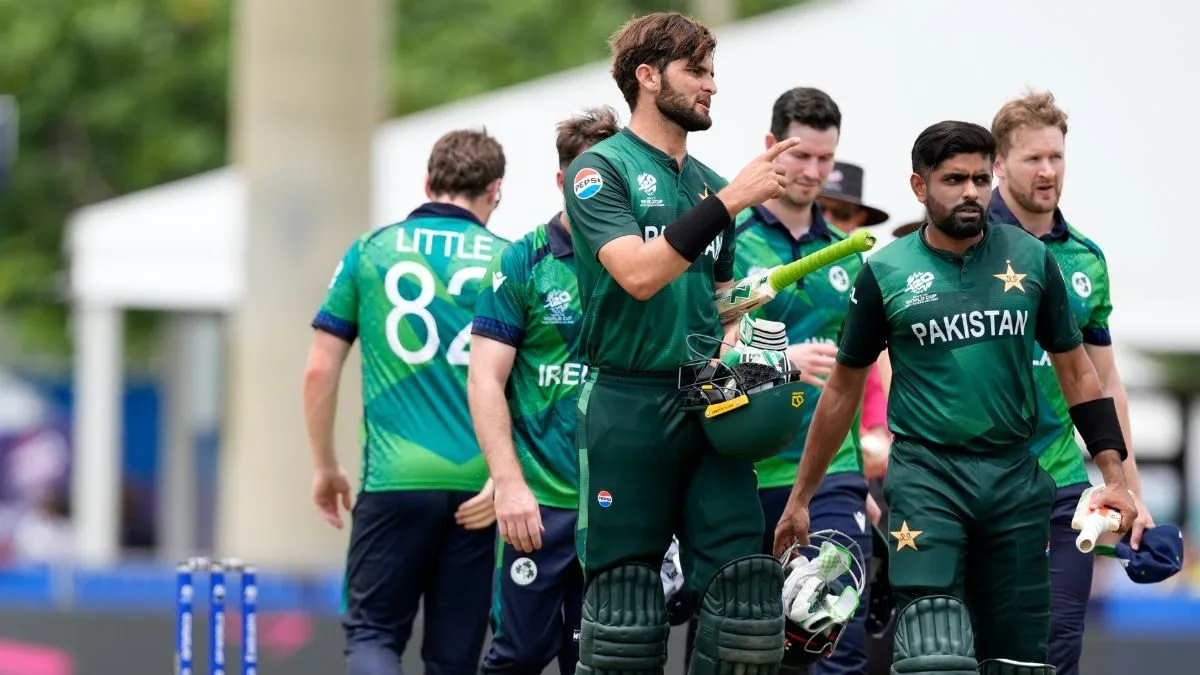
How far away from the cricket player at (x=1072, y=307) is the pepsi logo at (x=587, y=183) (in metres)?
1.81

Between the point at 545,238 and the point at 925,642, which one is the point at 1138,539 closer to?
the point at 925,642

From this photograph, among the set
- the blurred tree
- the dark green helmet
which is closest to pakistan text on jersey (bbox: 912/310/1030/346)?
the dark green helmet

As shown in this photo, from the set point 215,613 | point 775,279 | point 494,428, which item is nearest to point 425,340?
point 494,428

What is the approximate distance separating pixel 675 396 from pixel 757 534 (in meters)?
0.46

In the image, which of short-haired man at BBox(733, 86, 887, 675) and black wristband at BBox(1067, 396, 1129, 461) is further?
short-haired man at BBox(733, 86, 887, 675)

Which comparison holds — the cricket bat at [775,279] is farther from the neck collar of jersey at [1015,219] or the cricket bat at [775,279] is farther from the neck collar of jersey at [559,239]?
the neck collar of jersey at [1015,219]

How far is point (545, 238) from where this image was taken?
6582 mm

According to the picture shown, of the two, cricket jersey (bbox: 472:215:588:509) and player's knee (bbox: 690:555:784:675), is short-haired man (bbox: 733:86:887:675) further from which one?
player's knee (bbox: 690:555:784:675)

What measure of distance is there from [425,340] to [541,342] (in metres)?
0.68

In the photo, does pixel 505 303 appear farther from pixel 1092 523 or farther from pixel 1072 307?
pixel 1092 523

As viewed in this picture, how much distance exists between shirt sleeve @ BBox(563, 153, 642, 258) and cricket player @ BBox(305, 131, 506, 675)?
165cm

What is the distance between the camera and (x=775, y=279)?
5.59 meters

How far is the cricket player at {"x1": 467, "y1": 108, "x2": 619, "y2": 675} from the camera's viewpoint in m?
6.48

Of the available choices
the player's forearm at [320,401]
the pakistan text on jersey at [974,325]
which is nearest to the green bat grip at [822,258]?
the pakistan text on jersey at [974,325]
